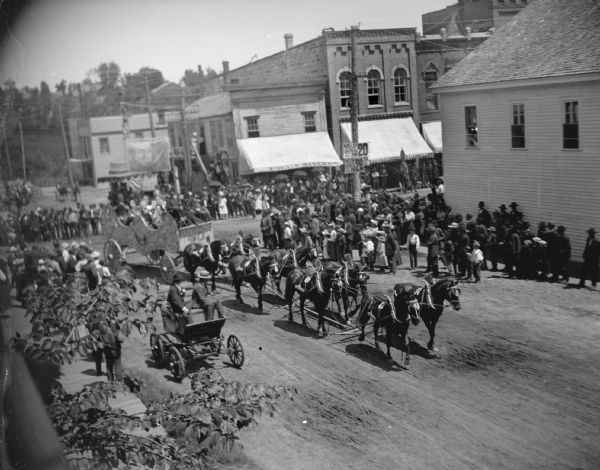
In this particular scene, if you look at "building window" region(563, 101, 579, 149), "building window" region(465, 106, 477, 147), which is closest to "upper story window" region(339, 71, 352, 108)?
"building window" region(465, 106, 477, 147)

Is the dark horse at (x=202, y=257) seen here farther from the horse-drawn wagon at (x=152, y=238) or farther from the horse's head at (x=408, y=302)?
→ the horse's head at (x=408, y=302)

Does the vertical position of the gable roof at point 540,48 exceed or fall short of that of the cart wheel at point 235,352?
it exceeds it

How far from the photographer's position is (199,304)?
519 inches

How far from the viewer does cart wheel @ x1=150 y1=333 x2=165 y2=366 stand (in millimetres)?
13281

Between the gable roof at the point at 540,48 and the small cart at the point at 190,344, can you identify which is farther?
the gable roof at the point at 540,48

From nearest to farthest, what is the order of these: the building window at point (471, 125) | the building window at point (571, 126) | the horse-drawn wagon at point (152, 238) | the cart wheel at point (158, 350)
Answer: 1. the cart wheel at point (158, 350)
2. the building window at point (571, 126)
3. the horse-drawn wagon at point (152, 238)
4. the building window at point (471, 125)

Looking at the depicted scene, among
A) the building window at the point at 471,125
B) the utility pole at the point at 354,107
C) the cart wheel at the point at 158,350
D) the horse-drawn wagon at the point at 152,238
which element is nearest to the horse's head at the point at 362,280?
the cart wheel at the point at 158,350

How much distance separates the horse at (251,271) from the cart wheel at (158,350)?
11.9 ft

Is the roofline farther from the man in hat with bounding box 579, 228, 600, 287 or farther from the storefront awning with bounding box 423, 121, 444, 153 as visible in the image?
the storefront awning with bounding box 423, 121, 444, 153

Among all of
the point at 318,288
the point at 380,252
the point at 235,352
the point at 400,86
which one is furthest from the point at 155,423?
the point at 400,86

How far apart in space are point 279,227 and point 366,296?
989 cm

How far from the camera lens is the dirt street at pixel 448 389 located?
10.0 meters

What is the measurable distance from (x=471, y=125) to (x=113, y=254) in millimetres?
13558

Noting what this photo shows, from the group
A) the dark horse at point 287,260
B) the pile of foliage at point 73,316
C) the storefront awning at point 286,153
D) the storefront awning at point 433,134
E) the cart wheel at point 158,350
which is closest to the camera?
the pile of foliage at point 73,316
